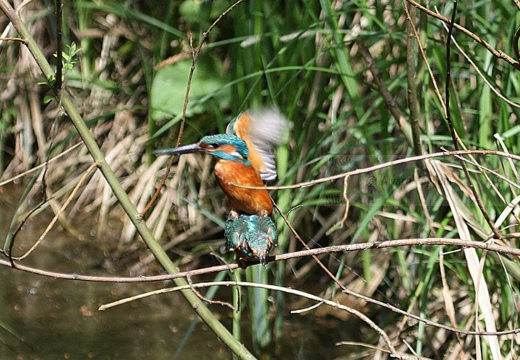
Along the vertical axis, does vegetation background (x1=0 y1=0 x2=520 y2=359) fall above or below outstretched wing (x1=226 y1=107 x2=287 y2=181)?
below

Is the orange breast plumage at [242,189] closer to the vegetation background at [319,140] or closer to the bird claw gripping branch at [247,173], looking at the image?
the bird claw gripping branch at [247,173]

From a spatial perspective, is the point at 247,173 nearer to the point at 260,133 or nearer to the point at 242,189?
the point at 242,189

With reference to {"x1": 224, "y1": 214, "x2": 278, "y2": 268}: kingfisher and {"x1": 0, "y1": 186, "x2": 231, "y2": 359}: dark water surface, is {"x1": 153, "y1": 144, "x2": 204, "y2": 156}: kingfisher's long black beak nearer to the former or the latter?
{"x1": 224, "y1": 214, "x2": 278, "y2": 268}: kingfisher

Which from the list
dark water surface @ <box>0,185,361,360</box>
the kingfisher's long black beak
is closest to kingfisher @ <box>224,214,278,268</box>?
the kingfisher's long black beak

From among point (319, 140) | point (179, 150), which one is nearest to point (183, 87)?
point (319, 140)

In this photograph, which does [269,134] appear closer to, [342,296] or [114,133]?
[342,296]

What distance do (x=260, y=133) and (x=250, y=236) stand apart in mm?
244

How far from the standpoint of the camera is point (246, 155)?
1.71 m

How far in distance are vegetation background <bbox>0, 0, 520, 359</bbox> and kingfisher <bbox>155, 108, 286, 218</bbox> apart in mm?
190

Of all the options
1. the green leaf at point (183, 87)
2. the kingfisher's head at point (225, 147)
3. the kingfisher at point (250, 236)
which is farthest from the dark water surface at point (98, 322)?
the kingfisher's head at point (225, 147)

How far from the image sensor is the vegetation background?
2355mm

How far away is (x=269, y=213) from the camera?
1789 millimetres

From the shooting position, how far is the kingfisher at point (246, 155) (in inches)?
66.1

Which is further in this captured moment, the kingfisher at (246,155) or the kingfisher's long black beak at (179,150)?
the kingfisher at (246,155)
